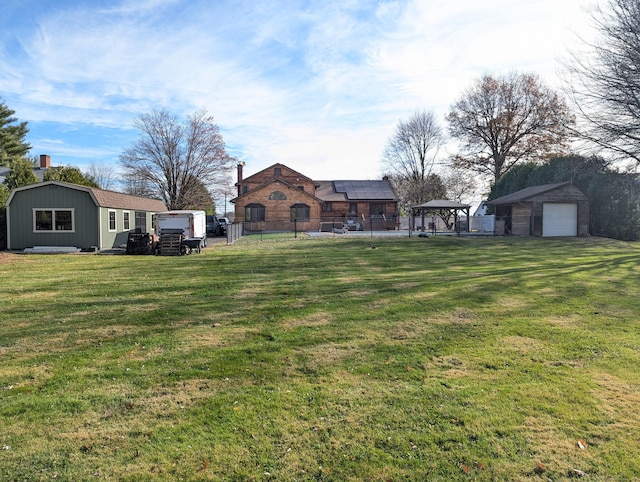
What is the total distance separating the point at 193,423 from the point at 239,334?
2.63m

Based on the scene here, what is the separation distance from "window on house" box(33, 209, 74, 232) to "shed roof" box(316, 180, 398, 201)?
3061 centimetres

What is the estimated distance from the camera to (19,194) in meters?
21.6

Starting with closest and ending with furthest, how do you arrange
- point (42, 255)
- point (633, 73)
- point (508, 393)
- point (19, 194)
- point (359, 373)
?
point (508, 393)
point (359, 373)
point (633, 73)
point (42, 255)
point (19, 194)

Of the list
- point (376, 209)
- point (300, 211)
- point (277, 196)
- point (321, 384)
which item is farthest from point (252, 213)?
point (321, 384)

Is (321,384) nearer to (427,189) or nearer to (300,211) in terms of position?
(300,211)

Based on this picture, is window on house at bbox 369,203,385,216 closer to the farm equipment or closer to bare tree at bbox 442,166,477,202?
bare tree at bbox 442,166,477,202

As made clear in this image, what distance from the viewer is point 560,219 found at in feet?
98.3

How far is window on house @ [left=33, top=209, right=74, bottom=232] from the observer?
71.5ft

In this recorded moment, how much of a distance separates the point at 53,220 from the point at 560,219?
107 ft

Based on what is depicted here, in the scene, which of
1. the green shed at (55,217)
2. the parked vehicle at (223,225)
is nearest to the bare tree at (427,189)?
the parked vehicle at (223,225)

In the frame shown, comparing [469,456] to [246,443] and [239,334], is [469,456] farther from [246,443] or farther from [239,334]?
[239,334]

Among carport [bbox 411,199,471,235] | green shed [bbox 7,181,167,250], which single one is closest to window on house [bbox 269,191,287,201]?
carport [bbox 411,199,471,235]

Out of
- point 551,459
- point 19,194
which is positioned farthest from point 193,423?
point 19,194

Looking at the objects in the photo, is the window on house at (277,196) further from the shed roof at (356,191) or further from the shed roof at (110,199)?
the shed roof at (110,199)
